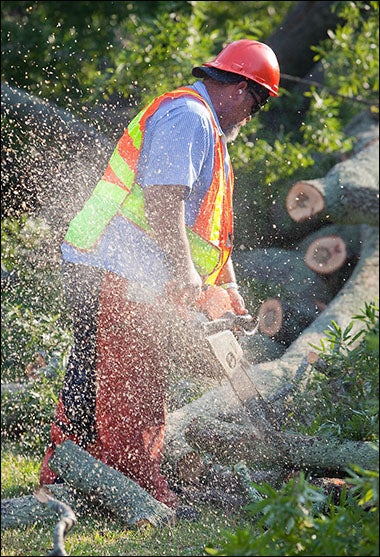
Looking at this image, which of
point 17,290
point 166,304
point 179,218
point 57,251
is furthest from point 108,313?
point 57,251

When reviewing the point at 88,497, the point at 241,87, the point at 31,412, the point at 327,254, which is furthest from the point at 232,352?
the point at 327,254

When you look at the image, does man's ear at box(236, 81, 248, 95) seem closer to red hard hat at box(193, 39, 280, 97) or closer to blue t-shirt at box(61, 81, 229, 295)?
red hard hat at box(193, 39, 280, 97)

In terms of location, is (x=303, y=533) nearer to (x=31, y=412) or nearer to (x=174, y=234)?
(x=174, y=234)

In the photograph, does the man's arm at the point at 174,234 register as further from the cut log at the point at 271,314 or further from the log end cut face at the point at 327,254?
the log end cut face at the point at 327,254

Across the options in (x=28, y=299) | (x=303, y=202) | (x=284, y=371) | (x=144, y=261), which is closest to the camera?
(x=144, y=261)

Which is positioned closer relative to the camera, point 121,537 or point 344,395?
point 121,537

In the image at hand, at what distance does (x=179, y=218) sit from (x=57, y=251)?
2993mm

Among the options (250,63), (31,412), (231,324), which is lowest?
(31,412)

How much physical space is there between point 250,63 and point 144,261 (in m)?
1.08

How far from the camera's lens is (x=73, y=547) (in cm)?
303

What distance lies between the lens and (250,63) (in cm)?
391

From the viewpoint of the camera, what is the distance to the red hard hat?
3.89 m

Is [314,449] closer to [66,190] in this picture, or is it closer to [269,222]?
[66,190]

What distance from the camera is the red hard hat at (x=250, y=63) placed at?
3.89m
